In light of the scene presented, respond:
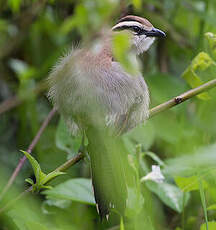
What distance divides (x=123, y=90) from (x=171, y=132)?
1.18 metres

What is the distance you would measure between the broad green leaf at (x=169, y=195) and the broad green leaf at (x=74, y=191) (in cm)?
37

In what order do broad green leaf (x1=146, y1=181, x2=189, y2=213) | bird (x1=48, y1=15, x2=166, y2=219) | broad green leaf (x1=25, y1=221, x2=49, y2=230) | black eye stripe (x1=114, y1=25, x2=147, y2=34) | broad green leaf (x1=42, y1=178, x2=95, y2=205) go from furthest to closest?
1. black eye stripe (x1=114, y1=25, x2=147, y2=34)
2. broad green leaf (x1=146, y1=181, x2=189, y2=213)
3. broad green leaf (x1=42, y1=178, x2=95, y2=205)
4. bird (x1=48, y1=15, x2=166, y2=219)
5. broad green leaf (x1=25, y1=221, x2=49, y2=230)

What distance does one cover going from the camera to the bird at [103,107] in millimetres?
2375

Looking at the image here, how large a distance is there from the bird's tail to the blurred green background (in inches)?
4.9

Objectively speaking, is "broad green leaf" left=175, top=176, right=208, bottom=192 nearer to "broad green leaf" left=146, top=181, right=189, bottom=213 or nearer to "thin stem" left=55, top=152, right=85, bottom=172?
"broad green leaf" left=146, top=181, right=189, bottom=213

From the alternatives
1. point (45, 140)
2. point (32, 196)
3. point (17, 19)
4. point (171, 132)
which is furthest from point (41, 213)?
point (17, 19)

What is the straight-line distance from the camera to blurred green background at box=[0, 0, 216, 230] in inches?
98.4

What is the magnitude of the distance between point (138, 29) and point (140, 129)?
689mm

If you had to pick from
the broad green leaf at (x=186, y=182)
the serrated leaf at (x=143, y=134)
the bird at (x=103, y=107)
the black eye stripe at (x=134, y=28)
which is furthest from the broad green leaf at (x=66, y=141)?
the broad green leaf at (x=186, y=182)

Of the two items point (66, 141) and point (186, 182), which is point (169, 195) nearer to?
point (186, 182)

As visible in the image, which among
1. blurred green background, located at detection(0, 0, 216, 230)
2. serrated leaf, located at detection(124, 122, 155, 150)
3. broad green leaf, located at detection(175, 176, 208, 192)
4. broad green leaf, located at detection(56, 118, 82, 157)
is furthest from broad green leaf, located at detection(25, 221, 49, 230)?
serrated leaf, located at detection(124, 122, 155, 150)

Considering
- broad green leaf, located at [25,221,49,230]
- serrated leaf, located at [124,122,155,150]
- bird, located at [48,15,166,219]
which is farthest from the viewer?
serrated leaf, located at [124,122,155,150]

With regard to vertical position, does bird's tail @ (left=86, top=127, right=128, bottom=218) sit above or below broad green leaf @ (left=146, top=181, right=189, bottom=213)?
above

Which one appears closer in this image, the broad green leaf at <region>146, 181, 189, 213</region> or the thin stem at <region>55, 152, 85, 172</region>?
the thin stem at <region>55, 152, 85, 172</region>
